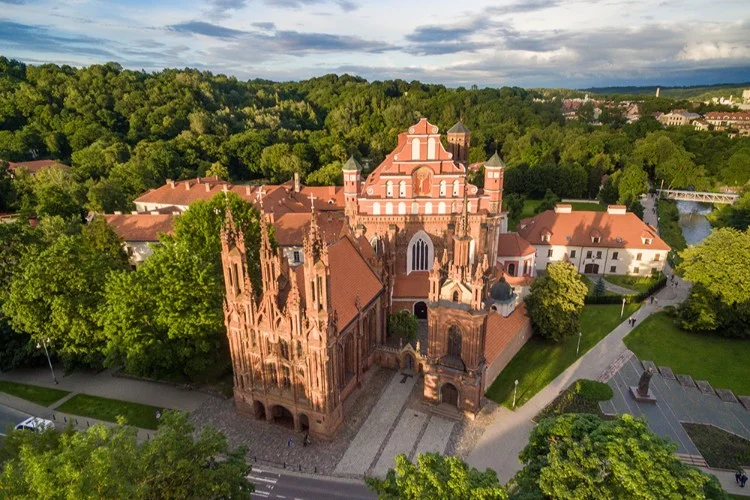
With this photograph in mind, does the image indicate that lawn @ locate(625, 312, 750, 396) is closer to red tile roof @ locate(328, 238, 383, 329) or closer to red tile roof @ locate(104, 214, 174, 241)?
red tile roof @ locate(328, 238, 383, 329)

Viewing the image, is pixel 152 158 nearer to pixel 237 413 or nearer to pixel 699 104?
pixel 237 413

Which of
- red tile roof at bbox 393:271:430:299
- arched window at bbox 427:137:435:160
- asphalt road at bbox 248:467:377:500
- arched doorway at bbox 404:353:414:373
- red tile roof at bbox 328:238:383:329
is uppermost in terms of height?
arched window at bbox 427:137:435:160

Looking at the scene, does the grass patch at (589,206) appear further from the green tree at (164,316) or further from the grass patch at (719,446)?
the green tree at (164,316)

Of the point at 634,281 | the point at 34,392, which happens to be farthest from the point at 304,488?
the point at 634,281

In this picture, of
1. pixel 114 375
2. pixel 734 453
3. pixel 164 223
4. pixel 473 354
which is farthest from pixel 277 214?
pixel 734 453

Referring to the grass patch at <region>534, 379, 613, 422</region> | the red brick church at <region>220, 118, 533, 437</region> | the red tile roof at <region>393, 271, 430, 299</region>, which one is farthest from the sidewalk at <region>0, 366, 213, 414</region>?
the grass patch at <region>534, 379, 613, 422</region>

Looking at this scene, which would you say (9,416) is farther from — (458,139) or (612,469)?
(458,139)

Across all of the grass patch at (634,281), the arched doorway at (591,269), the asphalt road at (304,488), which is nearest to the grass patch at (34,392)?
the asphalt road at (304,488)
